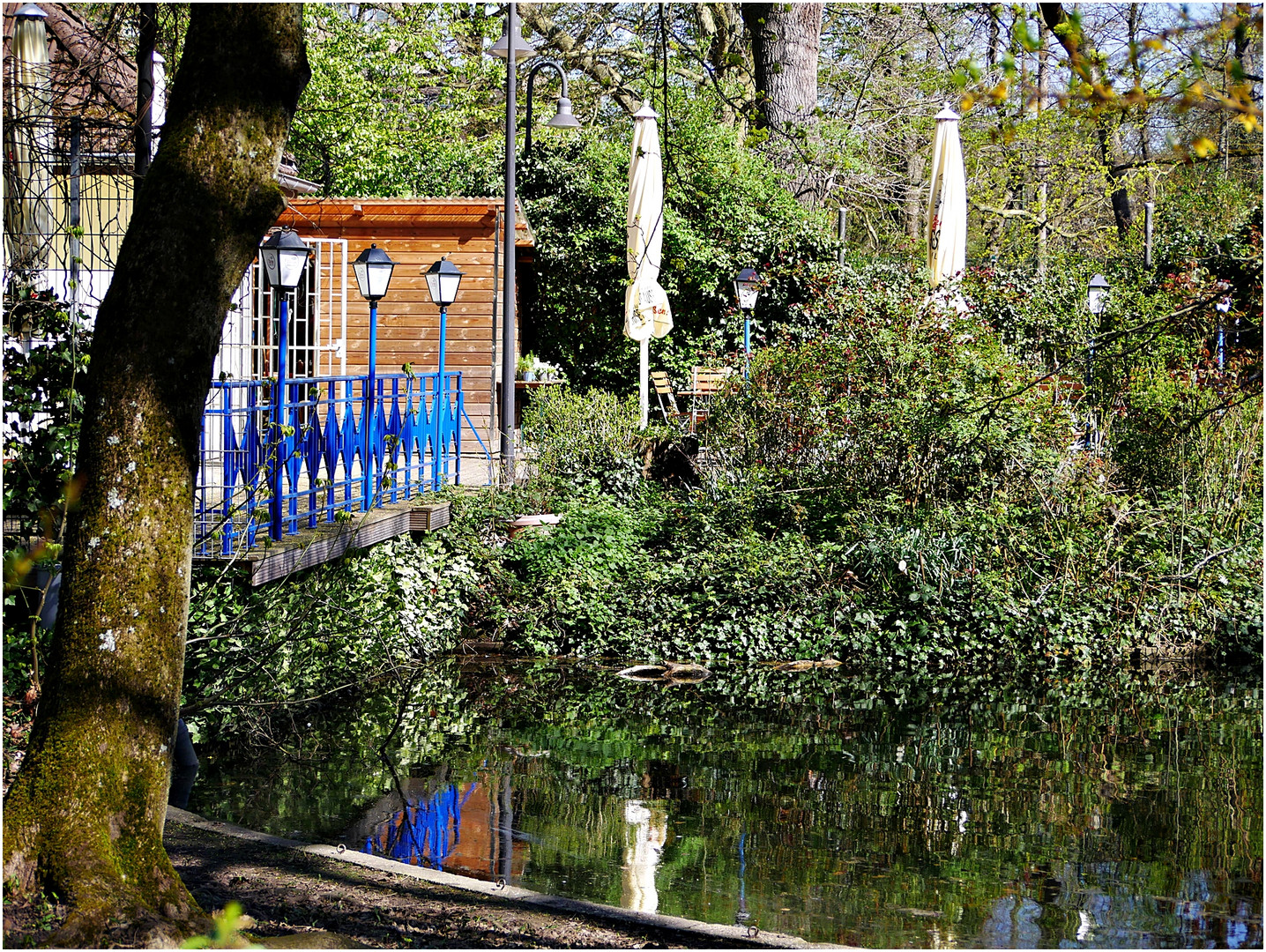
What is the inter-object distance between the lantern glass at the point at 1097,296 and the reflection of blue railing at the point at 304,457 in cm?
1006

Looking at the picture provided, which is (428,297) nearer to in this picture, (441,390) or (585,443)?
(585,443)

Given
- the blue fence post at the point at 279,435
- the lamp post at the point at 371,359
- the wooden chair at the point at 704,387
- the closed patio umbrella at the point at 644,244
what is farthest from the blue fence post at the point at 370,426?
the closed patio umbrella at the point at 644,244

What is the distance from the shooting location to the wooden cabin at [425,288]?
17.2 metres

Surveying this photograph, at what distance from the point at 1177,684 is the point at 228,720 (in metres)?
7.44

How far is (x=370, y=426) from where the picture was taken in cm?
914

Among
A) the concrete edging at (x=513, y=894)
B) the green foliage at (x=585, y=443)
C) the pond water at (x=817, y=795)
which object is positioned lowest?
the pond water at (x=817, y=795)

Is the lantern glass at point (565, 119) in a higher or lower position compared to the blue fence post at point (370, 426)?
higher

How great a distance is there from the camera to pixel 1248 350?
1154 cm

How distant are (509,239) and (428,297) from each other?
385cm

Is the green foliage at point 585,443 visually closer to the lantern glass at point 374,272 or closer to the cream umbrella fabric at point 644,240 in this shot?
the cream umbrella fabric at point 644,240

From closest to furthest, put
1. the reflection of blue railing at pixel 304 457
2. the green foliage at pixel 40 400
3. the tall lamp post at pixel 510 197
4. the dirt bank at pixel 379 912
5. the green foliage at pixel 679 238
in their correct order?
1. the dirt bank at pixel 379 912
2. the green foliage at pixel 40 400
3. the reflection of blue railing at pixel 304 457
4. the tall lamp post at pixel 510 197
5. the green foliage at pixel 679 238

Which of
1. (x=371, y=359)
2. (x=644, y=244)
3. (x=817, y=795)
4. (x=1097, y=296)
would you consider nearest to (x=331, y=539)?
(x=371, y=359)

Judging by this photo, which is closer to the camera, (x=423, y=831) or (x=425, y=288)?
(x=423, y=831)

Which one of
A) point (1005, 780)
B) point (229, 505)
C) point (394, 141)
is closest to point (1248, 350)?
point (1005, 780)
